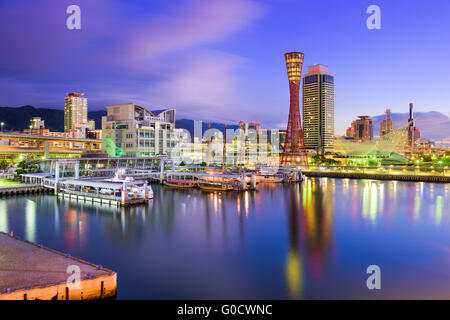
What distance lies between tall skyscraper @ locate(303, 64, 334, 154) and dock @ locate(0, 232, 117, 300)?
90.9 metres

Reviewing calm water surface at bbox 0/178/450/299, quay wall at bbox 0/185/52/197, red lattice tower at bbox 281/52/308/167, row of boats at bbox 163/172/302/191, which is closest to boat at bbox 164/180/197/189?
row of boats at bbox 163/172/302/191

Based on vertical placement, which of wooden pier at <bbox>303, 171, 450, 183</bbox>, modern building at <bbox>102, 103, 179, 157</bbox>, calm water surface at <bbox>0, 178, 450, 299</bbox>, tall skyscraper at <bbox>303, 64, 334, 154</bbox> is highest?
tall skyscraper at <bbox>303, 64, 334, 154</bbox>

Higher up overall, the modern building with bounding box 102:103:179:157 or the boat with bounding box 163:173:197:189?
the modern building with bounding box 102:103:179:157

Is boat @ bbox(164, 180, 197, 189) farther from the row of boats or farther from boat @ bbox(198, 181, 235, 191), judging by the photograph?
boat @ bbox(198, 181, 235, 191)

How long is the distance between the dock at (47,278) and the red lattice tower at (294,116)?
129ft

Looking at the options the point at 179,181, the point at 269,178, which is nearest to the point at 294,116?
the point at 269,178

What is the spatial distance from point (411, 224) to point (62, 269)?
14599mm

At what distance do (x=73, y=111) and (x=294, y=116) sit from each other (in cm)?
11196

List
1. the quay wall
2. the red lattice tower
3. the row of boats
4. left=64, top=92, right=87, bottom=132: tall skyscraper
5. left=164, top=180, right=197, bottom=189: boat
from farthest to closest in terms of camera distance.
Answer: left=64, top=92, right=87, bottom=132: tall skyscraper → the red lattice tower → left=164, top=180, right=197, bottom=189: boat → the row of boats → the quay wall

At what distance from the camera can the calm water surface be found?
804 cm

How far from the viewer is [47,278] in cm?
603

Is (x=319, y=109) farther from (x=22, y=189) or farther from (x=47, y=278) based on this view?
(x=47, y=278)

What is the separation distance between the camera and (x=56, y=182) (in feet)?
68.3
